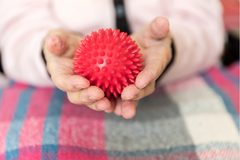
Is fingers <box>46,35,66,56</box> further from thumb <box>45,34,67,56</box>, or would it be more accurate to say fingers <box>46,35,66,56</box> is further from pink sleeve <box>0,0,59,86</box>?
pink sleeve <box>0,0,59,86</box>

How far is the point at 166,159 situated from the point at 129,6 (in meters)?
0.57

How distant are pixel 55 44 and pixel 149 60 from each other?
0.23 meters

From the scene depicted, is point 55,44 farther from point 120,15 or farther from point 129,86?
point 120,15

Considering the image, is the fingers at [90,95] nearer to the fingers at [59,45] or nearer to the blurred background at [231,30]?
the fingers at [59,45]

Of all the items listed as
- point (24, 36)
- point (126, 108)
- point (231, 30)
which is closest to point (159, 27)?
point (126, 108)

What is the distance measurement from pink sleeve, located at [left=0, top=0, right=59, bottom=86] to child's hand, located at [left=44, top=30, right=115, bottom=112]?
163mm

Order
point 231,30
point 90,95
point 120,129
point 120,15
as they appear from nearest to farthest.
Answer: point 90,95 → point 120,129 → point 120,15 → point 231,30

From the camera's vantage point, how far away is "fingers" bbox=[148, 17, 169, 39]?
1.49 feet

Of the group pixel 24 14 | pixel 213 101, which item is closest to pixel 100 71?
pixel 213 101

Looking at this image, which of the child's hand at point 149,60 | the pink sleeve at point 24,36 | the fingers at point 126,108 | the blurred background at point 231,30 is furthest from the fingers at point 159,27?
the blurred background at point 231,30

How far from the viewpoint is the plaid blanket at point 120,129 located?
45 centimetres

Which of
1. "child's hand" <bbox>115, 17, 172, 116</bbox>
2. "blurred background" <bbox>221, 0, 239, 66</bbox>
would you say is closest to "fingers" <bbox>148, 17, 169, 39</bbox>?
"child's hand" <bbox>115, 17, 172, 116</bbox>

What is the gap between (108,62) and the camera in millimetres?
A: 393

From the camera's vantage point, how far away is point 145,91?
419 millimetres
